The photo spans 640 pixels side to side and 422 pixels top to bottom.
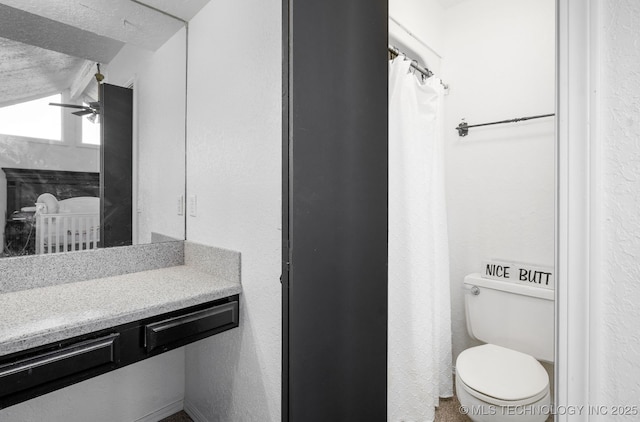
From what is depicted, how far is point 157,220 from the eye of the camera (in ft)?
5.10

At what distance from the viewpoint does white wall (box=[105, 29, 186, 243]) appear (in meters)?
1.50

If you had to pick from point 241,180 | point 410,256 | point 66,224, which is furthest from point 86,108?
point 410,256

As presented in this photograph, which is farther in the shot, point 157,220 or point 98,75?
point 157,220

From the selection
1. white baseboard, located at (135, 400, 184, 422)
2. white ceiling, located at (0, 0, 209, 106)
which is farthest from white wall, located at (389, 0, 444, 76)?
white baseboard, located at (135, 400, 184, 422)

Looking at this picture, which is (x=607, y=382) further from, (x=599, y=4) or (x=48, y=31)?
(x=48, y=31)

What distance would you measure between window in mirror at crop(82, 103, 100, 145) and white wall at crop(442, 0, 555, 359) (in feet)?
6.60

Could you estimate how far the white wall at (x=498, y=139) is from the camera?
178cm

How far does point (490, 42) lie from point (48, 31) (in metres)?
2.26

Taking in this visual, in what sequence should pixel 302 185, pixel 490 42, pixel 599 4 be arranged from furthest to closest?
pixel 490 42
pixel 302 185
pixel 599 4

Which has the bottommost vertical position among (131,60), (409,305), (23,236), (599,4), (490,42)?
(409,305)

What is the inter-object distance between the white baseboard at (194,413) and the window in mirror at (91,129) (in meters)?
1.36

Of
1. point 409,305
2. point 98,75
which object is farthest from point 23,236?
point 409,305

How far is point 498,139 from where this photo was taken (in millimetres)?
1940

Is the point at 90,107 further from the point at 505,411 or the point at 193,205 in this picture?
the point at 505,411
